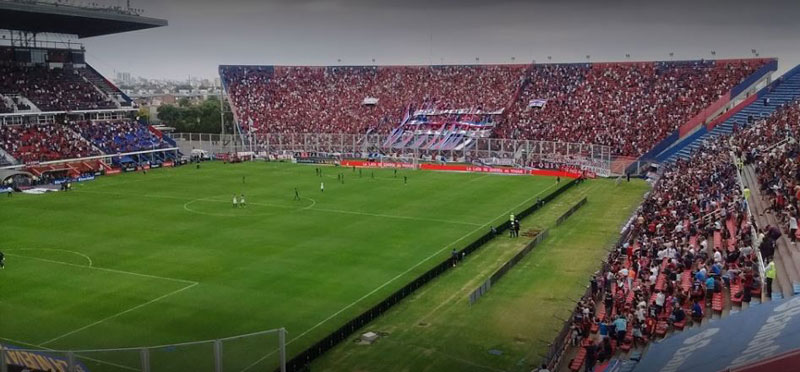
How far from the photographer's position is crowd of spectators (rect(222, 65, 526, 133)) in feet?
286

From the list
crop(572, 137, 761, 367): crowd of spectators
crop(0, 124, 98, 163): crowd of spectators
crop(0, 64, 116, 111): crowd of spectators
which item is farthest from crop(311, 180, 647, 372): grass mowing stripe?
crop(0, 64, 116, 111): crowd of spectators

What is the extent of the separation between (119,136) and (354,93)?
31936mm

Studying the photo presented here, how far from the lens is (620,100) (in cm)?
7575

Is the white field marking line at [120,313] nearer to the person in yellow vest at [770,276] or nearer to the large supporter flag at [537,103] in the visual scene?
the person in yellow vest at [770,276]

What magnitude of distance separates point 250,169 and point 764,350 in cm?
6014

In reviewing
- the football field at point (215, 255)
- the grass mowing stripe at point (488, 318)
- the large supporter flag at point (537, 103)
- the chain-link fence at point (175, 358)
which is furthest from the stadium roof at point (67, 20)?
the chain-link fence at point (175, 358)

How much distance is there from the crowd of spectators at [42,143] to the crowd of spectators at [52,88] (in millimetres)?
3197

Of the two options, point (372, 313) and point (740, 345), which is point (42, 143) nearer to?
point (372, 313)

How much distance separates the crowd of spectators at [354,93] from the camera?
8706 centimetres

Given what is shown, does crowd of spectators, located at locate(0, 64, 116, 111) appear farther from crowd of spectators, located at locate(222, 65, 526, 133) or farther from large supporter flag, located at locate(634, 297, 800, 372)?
large supporter flag, located at locate(634, 297, 800, 372)

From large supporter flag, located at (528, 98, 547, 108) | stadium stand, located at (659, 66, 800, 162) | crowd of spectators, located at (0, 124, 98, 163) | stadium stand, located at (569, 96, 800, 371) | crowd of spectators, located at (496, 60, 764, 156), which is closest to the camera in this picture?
stadium stand, located at (569, 96, 800, 371)

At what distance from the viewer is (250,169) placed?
69375mm

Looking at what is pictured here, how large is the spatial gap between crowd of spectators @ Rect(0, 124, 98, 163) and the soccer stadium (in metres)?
0.33

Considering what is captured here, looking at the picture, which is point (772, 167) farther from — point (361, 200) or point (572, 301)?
point (361, 200)
